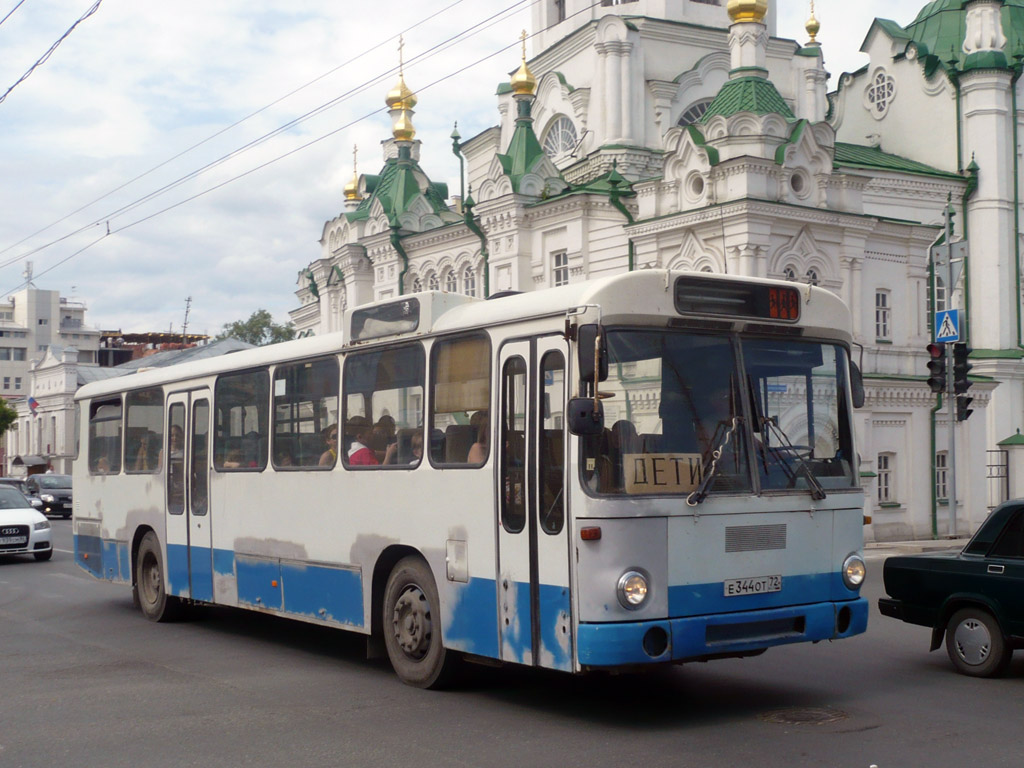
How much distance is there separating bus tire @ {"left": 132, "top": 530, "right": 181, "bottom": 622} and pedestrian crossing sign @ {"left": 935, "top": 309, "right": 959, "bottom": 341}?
12433 mm

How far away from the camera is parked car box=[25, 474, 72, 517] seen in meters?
41.1

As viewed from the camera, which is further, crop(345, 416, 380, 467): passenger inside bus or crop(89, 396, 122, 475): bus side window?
crop(89, 396, 122, 475): bus side window

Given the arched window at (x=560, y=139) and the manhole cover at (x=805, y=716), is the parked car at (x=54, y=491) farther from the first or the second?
the manhole cover at (x=805, y=716)

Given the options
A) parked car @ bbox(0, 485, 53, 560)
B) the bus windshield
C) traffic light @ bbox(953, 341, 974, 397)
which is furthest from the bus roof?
parked car @ bbox(0, 485, 53, 560)

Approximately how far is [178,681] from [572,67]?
104 ft

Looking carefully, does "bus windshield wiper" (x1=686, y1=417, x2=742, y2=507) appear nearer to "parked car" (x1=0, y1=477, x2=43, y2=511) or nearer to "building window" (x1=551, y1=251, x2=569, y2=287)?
"parked car" (x1=0, y1=477, x2=43, y2=511)

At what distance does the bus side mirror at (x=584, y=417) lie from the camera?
729cm

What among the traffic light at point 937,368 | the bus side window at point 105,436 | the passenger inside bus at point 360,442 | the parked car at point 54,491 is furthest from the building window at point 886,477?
the parked car at point 54,491

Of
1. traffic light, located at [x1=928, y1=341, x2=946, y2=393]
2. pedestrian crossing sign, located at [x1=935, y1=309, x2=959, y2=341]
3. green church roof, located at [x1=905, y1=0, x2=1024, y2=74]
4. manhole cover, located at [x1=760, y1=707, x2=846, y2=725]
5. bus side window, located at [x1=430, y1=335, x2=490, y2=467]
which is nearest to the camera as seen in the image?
manhole cover, located at [x1=760, y1=707, x2=846, y2=725]

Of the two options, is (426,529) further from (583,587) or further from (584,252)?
(584,252)

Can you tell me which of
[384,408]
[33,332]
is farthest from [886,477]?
Result: [33,332]

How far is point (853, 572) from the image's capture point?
28.1ft

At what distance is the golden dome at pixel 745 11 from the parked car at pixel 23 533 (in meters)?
18.8

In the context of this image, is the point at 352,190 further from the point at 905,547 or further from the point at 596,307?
the point at 596,307
